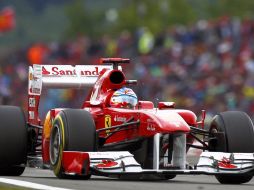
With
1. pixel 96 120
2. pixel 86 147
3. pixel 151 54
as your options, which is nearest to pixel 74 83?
pixel 96 120

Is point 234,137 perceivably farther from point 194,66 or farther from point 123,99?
point 194,66

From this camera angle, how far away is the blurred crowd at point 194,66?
30750 mm

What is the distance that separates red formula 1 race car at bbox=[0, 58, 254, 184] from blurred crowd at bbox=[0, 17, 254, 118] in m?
13.7

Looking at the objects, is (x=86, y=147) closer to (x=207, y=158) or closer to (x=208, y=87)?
(x=207, y=158)

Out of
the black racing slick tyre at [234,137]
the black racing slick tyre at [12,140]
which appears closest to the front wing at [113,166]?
the black racing slick tyre at [234,137]

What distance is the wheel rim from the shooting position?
14086 millimetres

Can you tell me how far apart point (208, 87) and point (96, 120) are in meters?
17.3

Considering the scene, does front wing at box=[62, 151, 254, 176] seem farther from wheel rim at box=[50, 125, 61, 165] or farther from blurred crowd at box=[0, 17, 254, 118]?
blurred crowd at box=[0, 17, 254, 118]

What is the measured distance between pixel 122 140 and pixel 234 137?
4.78ft

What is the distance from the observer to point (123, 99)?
49.3 feet

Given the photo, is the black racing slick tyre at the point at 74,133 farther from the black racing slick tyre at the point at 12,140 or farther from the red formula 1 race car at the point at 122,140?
the black racing slick tyre at the point at 12,140

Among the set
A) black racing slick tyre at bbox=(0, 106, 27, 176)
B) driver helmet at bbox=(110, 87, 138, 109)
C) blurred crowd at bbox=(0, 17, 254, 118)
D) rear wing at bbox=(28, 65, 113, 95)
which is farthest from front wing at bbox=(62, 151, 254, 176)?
blurred crowd at bbox=(0, 17, 254, 118)

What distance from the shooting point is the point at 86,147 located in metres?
13.6

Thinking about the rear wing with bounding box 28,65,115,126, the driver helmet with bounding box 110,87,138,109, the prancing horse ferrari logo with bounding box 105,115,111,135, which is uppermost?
the rear wing with bounding box 28,65,115,126
